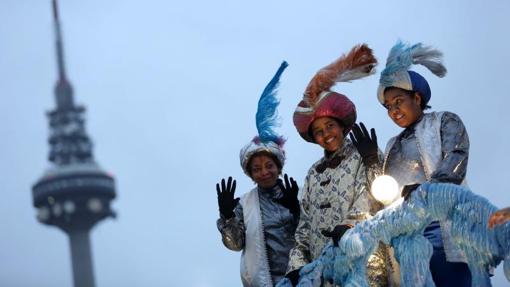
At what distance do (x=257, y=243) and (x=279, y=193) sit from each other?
0.43 m

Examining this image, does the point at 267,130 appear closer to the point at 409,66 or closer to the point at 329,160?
the point at 329,160

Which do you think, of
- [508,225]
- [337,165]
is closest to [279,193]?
[337,165]

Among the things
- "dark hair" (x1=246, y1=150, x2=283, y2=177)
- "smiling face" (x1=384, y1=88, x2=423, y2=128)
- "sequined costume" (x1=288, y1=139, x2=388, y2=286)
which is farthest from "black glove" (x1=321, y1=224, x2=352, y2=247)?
"dark hair" (x1=246, y1=150, x2=283, y2=177)

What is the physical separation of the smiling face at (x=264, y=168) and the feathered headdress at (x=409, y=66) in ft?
4.03

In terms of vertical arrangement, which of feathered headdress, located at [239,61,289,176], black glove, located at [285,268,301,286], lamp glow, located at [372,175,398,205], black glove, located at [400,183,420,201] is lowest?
black glove, located at [285,268,301,286]

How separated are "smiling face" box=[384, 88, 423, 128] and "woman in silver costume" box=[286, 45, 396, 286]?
1.26 feet

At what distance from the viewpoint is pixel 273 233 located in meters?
8.84

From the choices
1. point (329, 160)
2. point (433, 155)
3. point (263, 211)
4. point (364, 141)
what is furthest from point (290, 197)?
point (433, 155)

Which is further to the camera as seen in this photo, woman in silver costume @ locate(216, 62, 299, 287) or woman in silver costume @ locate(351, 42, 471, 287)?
woman in silver costume @ locate(216, 62, 299, 287)

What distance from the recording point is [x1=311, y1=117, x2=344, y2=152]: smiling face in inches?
326

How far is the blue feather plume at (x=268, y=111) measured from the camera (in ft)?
28.8

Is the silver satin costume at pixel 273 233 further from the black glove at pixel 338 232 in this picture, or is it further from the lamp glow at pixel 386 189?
the lamp glow at pixel 386 189

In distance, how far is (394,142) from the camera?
7980 millimetres

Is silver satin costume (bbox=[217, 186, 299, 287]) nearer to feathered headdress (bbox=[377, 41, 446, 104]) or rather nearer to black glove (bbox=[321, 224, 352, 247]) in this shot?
black glove (bbox=[321, 224, 352, 247])
